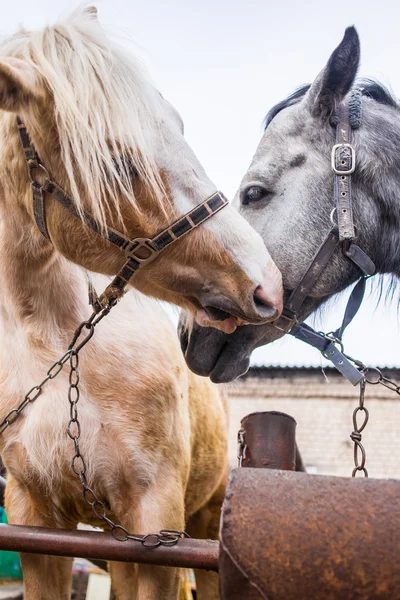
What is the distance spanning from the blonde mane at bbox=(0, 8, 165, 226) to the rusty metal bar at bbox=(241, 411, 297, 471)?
122cm

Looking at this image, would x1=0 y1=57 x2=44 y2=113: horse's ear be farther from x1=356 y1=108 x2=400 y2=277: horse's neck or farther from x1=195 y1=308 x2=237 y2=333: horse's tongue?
x1=356 y1=108 x2=400 y2=277: horse's neck

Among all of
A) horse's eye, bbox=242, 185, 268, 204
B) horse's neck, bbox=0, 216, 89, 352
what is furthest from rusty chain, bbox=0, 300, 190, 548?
horse's eye, bbox=242, 185, 268, 204

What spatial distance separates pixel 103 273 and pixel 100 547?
84 centimetres

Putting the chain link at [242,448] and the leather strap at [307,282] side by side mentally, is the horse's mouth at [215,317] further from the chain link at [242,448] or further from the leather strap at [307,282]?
the chain link at [242,448]

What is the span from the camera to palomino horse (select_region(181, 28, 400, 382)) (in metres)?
2.69

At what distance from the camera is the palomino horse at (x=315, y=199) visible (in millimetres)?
2693

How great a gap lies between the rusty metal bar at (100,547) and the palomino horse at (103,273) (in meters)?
0.37

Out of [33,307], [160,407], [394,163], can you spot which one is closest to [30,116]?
[33,307]

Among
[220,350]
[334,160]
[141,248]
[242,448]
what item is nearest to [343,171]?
[334,160]

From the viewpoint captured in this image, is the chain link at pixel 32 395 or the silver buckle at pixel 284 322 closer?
the chain link at pixel 32 395

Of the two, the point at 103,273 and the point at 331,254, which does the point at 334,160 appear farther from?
the point at 103,273

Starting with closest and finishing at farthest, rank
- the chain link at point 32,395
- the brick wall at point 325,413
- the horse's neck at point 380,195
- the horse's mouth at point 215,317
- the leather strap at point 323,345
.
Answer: the horse's mouth at point 215,317
the chain link at point 32,395
the leather strap at point 323,345
the horse's neck at point 380,195
the brick wall at point 325,413

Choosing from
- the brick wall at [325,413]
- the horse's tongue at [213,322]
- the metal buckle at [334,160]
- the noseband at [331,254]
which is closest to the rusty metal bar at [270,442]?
the noseband at [331,254]

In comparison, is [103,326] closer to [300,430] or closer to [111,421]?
[111,421]
